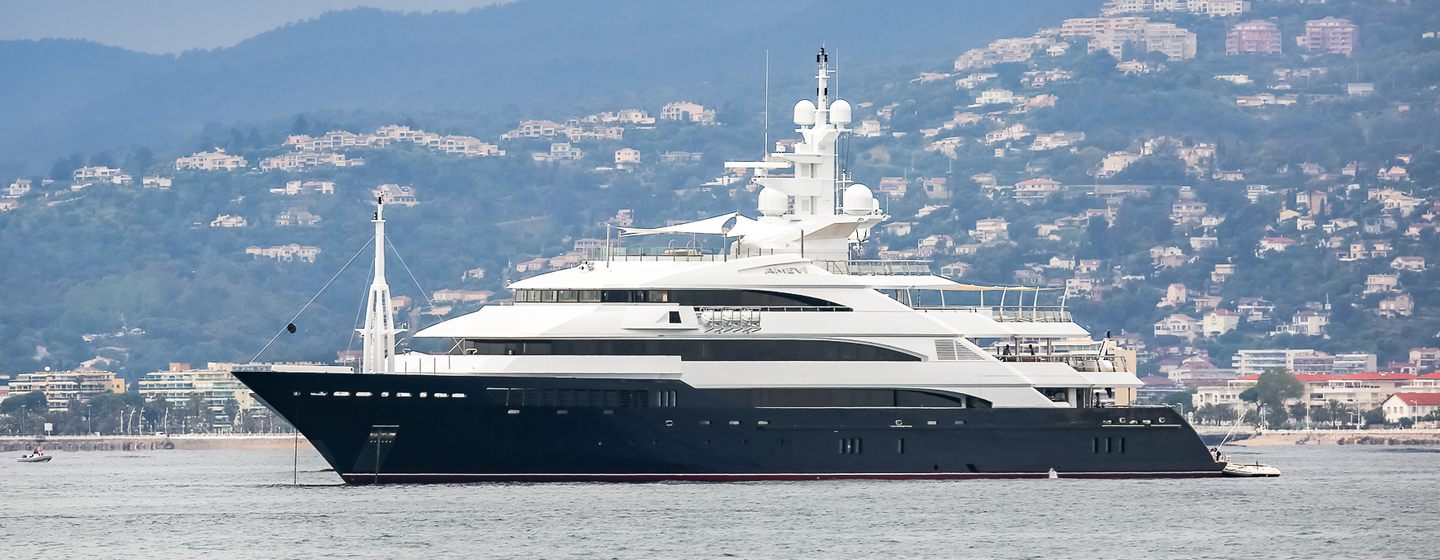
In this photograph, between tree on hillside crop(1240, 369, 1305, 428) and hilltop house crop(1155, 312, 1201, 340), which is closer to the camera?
tree on hillside crop(1240, 369, 1305, 428)

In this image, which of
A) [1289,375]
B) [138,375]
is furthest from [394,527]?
[138,375]

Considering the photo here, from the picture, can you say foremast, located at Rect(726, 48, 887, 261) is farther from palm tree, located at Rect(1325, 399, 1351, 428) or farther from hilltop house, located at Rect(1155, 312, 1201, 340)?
hilltop house, located at Rect(1155, 312, 1201, 340)

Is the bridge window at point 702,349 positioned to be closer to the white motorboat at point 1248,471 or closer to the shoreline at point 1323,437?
the white motorboat at point 1248,471

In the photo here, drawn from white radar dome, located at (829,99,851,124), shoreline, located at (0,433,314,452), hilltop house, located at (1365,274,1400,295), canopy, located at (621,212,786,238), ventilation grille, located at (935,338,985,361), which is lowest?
shoreline, located at (0,433,314,452)

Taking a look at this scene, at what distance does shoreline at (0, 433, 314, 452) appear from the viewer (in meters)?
131

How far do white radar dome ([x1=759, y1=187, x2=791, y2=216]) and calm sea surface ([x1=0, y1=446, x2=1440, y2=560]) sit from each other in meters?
7.93

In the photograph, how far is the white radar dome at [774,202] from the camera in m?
59.6

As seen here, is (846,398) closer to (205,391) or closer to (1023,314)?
(1023,314)

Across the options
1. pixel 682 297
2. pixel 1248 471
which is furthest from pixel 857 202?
pixel 1248 471

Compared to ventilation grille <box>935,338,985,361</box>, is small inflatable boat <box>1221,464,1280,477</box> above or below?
below

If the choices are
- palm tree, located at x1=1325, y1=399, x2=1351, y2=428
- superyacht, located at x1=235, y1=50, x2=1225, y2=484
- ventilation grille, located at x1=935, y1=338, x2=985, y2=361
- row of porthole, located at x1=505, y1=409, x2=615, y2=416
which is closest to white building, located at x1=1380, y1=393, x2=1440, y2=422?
palm tree, located at x1=1325, y1=399, x2=1351, y2=428

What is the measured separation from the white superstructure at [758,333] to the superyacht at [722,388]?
0.13 ft

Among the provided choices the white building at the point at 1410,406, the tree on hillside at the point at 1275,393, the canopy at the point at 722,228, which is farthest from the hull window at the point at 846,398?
the white building at the point at 1410,406

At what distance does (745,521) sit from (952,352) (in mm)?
9229
